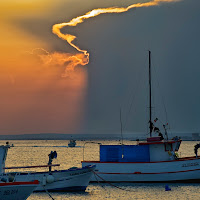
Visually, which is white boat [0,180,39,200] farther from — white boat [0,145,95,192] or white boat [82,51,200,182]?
white boat [82,51,200,182]

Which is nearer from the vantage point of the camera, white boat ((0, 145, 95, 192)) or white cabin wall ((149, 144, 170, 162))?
white boat ((0, 145, 95, 192))

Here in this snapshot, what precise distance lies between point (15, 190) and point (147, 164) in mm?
18445

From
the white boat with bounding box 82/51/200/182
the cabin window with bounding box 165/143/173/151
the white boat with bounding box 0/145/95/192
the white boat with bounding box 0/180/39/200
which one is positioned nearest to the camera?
the white boat with bounding box 0/180/39/200

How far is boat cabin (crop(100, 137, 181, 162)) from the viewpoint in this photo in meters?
43.2

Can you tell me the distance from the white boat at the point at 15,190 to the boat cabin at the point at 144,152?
55.6 ft

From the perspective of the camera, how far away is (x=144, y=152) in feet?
142

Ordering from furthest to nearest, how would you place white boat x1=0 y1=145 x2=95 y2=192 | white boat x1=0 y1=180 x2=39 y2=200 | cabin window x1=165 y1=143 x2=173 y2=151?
1. cabin window x1=165 y1=143 x2=173 y2=151
2. white boat x1=0 y1=145 x2=95 y2=192
3. white boat x1=0 y1=180 x2=39 y2=200

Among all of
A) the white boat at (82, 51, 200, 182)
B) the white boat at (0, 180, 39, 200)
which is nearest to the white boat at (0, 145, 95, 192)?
the white boat at (82, 51, 200, 182)

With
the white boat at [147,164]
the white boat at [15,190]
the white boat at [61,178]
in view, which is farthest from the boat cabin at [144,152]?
the white boat at [15,190]

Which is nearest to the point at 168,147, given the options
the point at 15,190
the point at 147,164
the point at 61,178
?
the point at 147,164

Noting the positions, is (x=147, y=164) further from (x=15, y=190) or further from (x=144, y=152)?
(x=15, y=190)

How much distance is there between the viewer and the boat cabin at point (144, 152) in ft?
142

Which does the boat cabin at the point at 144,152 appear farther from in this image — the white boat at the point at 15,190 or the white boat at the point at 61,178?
the white boat at the point at 15,190

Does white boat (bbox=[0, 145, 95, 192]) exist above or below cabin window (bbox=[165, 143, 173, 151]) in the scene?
below
